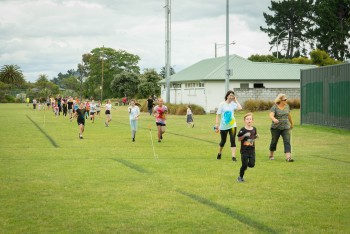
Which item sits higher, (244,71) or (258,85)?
(244,71)

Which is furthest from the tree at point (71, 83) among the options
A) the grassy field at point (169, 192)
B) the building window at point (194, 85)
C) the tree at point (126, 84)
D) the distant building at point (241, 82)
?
the grassy field at point (169, 192)

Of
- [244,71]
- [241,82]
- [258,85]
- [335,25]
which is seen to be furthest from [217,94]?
[335,25]

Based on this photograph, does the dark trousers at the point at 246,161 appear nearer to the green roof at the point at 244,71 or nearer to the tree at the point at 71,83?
the green roof at the point at 244,71

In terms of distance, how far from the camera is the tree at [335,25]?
267ft

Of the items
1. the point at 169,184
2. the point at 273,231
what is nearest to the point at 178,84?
the point at 169,184

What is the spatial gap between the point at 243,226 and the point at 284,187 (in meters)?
3.49

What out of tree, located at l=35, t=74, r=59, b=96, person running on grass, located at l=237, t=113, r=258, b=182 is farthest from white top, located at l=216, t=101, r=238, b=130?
tree, located at l=35, t=74, r=59, b=96

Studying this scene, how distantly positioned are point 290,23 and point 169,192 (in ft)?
279

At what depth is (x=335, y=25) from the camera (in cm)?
8175

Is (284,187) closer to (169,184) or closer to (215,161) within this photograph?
(169,184)

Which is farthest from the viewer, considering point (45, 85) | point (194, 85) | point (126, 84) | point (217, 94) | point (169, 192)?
point (45, 85)

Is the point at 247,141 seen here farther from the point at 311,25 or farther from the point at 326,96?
the point at 311,25

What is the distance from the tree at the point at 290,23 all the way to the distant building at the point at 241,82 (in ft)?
108

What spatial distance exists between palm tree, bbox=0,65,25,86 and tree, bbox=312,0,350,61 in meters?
77.2
